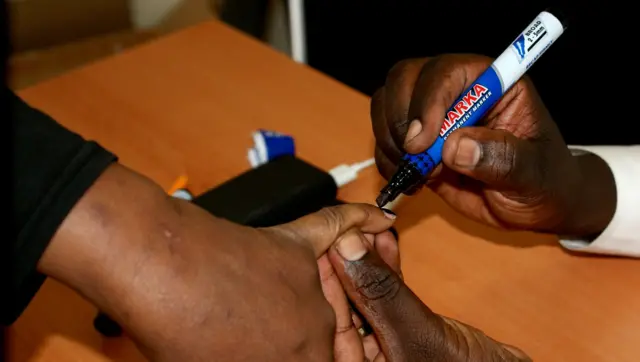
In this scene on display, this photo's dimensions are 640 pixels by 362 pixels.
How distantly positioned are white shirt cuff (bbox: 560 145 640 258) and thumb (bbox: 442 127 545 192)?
0.40ft

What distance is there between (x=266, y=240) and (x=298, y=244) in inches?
1.6

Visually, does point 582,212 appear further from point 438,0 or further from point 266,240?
point 438,0

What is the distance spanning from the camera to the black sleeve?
0.42 meters

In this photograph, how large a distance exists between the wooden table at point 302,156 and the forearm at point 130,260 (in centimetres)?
23

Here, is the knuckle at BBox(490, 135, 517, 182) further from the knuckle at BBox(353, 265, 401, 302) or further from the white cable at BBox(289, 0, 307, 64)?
the white cable at BBox(289, 0, 307, 64)

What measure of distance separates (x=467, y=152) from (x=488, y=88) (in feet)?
0.21

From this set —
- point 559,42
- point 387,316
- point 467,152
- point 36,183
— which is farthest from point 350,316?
point 559,42

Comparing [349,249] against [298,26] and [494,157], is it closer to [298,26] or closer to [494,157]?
[494,157]

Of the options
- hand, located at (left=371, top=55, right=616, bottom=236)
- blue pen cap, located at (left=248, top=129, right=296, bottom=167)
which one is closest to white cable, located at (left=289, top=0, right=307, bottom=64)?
blue pen cap, located at (left=248, top=129, right=296, bottom=167)

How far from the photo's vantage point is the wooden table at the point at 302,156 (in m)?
0.69

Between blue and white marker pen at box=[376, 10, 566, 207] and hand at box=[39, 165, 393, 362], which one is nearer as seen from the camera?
hand at box=[39, 165, 393, 362]

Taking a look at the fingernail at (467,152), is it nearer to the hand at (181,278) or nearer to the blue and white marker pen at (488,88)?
the blue and white marker pen at (488,88)

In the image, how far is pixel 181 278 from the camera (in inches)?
17.9

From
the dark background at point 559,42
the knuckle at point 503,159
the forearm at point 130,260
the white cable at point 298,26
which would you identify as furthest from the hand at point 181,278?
the white cable at point 298,26
